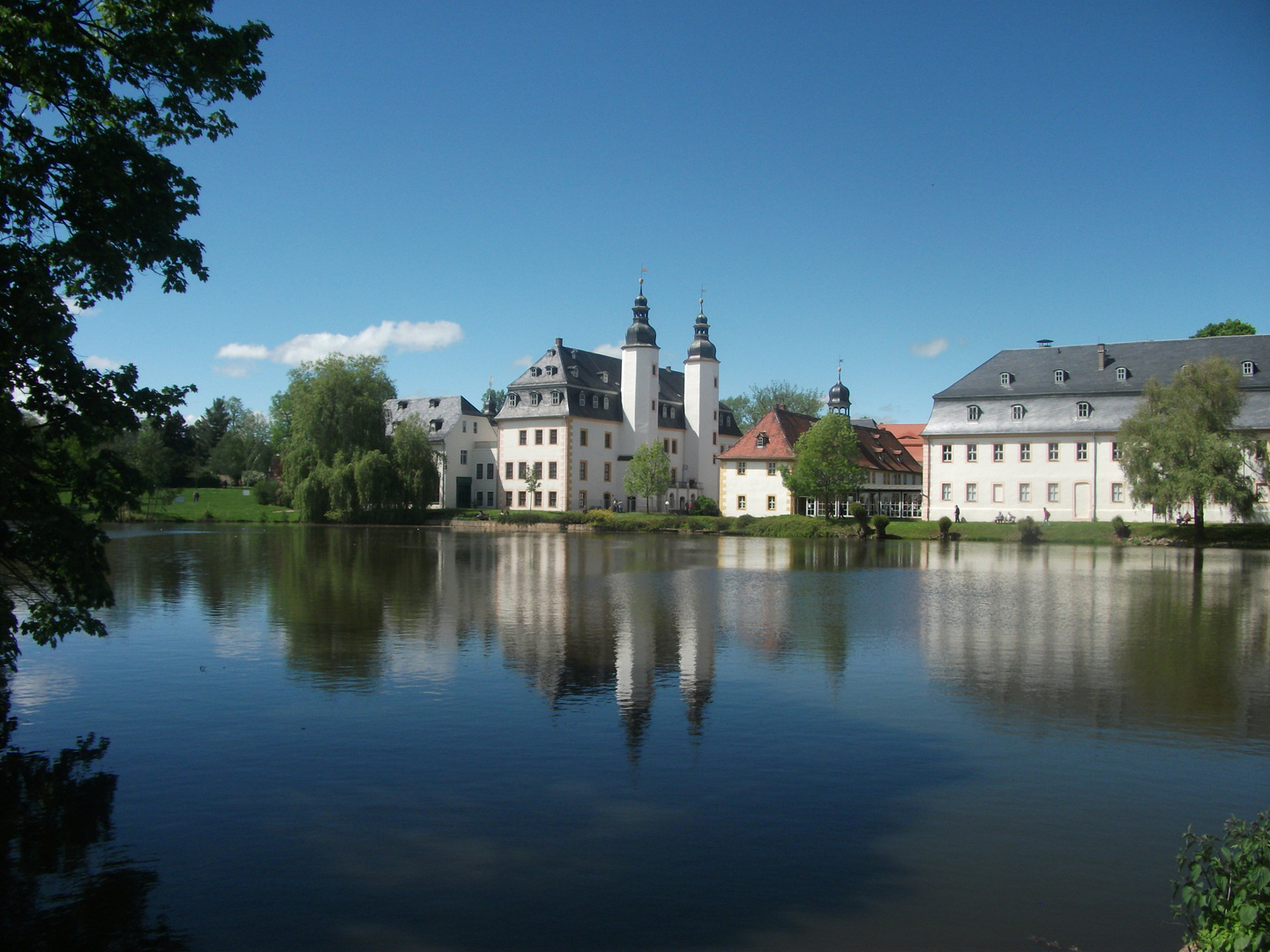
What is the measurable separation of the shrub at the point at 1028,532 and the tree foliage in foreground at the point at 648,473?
25.2m

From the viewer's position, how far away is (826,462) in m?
57.7

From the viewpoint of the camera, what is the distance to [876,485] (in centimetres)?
7406

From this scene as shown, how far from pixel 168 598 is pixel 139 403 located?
14.3m

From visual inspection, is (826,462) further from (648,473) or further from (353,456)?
(353,456)

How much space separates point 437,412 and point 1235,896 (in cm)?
7481

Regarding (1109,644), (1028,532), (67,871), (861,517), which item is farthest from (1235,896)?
(861,517)

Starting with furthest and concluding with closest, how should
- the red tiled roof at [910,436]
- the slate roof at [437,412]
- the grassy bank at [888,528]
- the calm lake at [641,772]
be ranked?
the red tiled roof at [910,436] < the slate roof at [437,412] < the grassy bank at [888,528] < the calm lake at [641,772]

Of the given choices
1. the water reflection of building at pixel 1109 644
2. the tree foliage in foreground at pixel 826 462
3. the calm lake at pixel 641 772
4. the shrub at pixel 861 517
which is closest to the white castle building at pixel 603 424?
the tree foliage in foreground at pixel 826 462

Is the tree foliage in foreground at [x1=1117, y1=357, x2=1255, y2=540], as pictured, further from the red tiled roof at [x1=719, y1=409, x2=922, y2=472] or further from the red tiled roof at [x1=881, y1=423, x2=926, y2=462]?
the red tiled roof at [x1=881, y1=423, x2=926, y2=462]

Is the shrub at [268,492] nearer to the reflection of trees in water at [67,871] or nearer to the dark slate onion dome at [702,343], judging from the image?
the dark slate onion dome at [702,343]

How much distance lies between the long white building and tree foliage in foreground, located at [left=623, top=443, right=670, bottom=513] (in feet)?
58.6

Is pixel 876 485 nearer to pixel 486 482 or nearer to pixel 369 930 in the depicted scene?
pixel 486 482

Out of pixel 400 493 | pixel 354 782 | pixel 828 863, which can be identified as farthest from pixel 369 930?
pixel 400 493

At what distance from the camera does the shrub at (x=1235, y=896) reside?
4.59 m
